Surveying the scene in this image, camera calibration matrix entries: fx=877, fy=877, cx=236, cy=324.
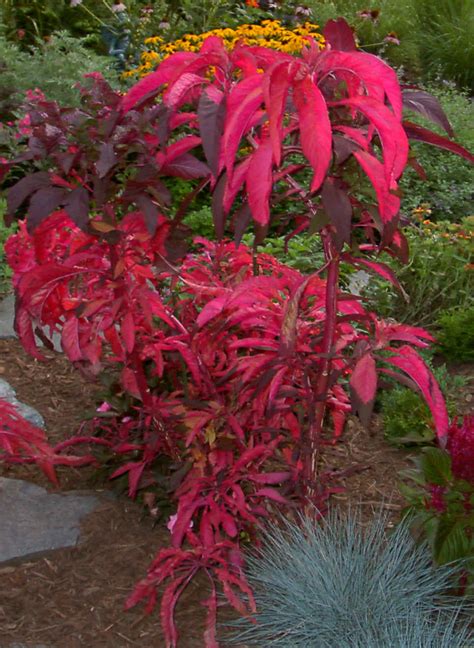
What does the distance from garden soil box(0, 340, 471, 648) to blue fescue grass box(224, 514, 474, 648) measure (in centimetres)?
18

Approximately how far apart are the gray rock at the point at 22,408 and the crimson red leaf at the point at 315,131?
1.85m

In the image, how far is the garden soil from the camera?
2.33m

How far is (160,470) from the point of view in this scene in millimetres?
2828

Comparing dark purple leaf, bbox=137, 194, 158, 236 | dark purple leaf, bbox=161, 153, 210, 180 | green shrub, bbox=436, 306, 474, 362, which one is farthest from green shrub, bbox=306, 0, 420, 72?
dark purple leaf, bbox=137, 194, 158, 236

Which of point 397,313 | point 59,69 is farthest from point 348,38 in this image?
point 59,69

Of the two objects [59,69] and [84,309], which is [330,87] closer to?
[84,309]

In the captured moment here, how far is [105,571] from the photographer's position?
2535 millimetres

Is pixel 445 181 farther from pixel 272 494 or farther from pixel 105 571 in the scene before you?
pixel 105 571

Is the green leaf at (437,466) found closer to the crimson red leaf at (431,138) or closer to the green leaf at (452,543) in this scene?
the green leaf at (452,543)

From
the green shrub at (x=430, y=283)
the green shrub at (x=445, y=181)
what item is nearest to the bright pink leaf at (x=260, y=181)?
the green shrub at (x=430, y=283)

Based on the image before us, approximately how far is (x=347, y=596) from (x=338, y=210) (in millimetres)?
1014

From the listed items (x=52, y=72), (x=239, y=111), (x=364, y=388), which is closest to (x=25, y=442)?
(x=364, y=388)

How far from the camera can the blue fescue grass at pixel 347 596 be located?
7.14 feet

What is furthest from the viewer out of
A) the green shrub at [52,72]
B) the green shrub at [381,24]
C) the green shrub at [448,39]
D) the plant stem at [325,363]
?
the green shrub at [381,24]
